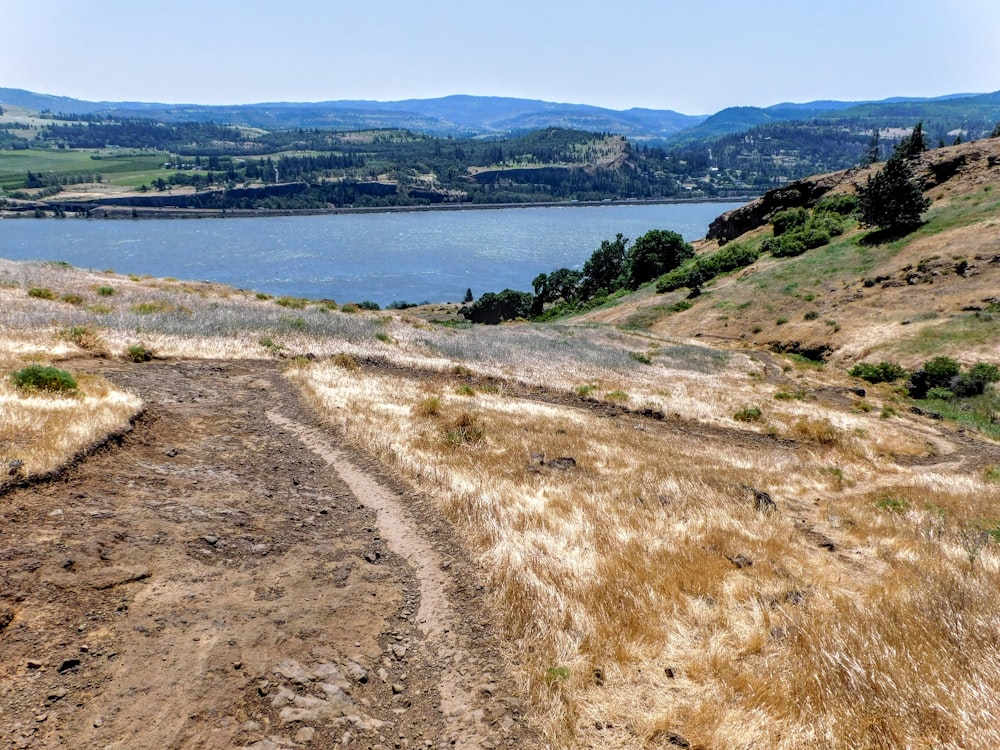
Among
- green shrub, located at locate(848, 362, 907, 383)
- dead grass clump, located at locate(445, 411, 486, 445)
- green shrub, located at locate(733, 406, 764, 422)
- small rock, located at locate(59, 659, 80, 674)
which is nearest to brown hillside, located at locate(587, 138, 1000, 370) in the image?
green shrub, located at locate(848, 362, 907, 383)

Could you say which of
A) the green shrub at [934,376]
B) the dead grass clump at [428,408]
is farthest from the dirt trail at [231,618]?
the green shrub at [934,376]

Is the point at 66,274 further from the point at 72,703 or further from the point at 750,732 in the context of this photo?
the point at 750,732

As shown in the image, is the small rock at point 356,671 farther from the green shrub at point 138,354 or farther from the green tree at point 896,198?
the green tree at point 896,198

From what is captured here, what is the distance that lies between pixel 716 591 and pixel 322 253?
157983 millimetres

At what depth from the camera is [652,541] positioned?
26.6 feet

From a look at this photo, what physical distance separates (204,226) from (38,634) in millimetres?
219330

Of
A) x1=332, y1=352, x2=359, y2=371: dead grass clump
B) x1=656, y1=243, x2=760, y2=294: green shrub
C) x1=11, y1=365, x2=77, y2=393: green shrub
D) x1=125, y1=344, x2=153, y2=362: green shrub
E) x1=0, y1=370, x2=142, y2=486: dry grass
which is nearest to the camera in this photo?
x1=0, y1=370, x2=142, y2=486: dry grass

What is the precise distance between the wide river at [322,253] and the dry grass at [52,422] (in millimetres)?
100183

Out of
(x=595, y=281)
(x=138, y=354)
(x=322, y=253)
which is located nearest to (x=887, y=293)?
(x=138, y=354)

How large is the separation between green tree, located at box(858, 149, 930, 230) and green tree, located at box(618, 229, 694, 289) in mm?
27064

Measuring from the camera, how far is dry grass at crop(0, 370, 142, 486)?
739 cm

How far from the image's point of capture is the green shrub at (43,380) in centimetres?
1004

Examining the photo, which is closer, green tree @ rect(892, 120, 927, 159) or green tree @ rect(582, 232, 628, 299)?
green tree @ rect(892, 120, 927, 159)

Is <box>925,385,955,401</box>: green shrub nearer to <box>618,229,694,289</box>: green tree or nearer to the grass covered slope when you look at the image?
the grass covered slope
